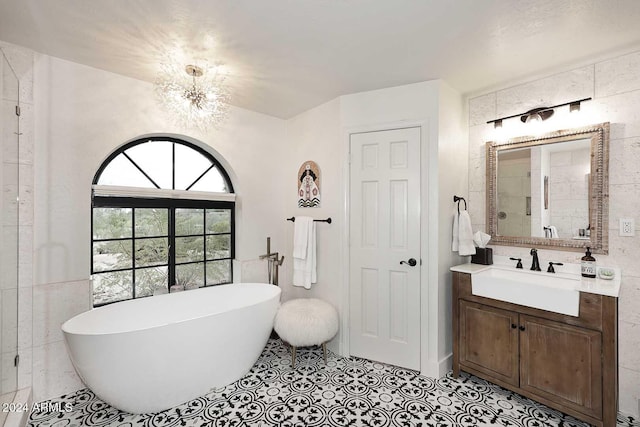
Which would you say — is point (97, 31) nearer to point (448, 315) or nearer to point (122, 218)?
point (122, 218)

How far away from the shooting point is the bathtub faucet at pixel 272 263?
336 centimetres

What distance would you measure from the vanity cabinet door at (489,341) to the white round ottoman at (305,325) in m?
1.08

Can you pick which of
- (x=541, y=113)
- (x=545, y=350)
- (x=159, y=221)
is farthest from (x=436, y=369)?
(x=159, y=221)

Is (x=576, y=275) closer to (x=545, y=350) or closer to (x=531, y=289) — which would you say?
(x=531, y=289)

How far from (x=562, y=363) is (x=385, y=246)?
142cm

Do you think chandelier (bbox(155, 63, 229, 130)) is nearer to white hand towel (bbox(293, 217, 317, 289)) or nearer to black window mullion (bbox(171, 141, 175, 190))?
black window mullion (bbox(171, 141, 175, 190))

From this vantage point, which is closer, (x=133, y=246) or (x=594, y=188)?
(x=594, y=188)

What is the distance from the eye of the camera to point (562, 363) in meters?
1.97

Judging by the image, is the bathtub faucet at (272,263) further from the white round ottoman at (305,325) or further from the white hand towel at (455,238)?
the white hand towel at (455,238)

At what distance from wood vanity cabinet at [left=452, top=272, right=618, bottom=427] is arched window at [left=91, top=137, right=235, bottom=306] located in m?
2.38

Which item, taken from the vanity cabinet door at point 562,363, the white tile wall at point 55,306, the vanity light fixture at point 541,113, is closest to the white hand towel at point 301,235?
the white tile wall at point 55,306

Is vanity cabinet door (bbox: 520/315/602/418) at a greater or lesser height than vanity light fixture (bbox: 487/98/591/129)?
lesser

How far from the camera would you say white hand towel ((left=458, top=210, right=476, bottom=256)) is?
2.63 metres

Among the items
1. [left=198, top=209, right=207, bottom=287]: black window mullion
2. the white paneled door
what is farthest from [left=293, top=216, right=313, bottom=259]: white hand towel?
[left=198, top=209, right=207, bottom=287]: black window mullion
